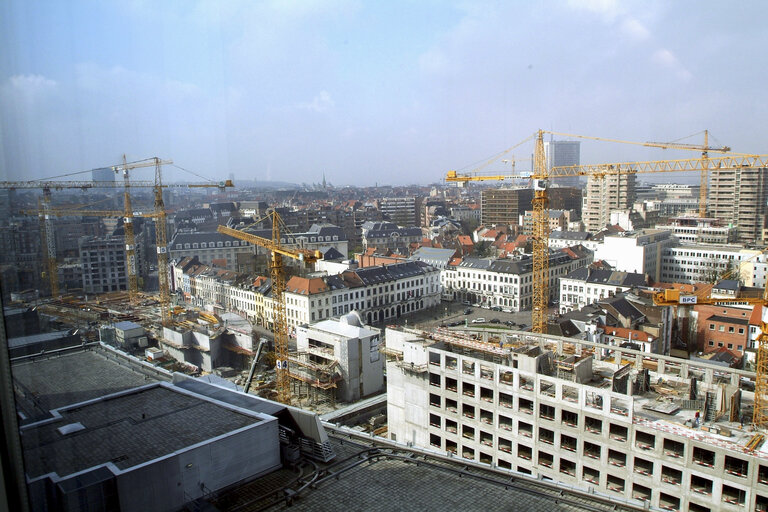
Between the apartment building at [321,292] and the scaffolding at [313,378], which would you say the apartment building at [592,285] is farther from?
the scaffolding at [313,378]

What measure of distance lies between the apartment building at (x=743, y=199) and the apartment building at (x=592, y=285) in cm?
1039

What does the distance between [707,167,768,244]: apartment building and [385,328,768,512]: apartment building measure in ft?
58.6

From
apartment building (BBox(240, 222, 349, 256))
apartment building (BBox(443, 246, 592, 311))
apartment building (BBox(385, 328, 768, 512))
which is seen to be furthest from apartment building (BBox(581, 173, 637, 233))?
apartment building (BBox(385, 328, 768, 512))

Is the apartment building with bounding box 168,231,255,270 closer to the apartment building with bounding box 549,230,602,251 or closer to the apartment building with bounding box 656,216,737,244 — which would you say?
the apartment building with bounding box 549,230,602,251

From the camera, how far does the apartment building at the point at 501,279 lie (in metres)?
14.3

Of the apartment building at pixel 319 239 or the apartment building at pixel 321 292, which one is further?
the apartment building at pixel 319 239

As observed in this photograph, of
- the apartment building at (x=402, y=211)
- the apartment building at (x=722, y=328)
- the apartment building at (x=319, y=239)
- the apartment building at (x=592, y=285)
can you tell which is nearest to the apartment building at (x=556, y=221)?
the apartment building at (x=402, y=211)

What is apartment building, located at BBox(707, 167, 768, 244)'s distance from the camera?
2078 centimetres

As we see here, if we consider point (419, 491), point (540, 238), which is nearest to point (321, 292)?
point (540, 238)

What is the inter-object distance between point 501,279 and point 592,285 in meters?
2.41

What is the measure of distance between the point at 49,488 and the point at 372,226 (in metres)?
21.9

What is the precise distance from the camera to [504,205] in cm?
2852

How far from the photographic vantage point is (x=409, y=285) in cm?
1424

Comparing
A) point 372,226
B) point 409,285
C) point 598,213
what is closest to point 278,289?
point 409,285
